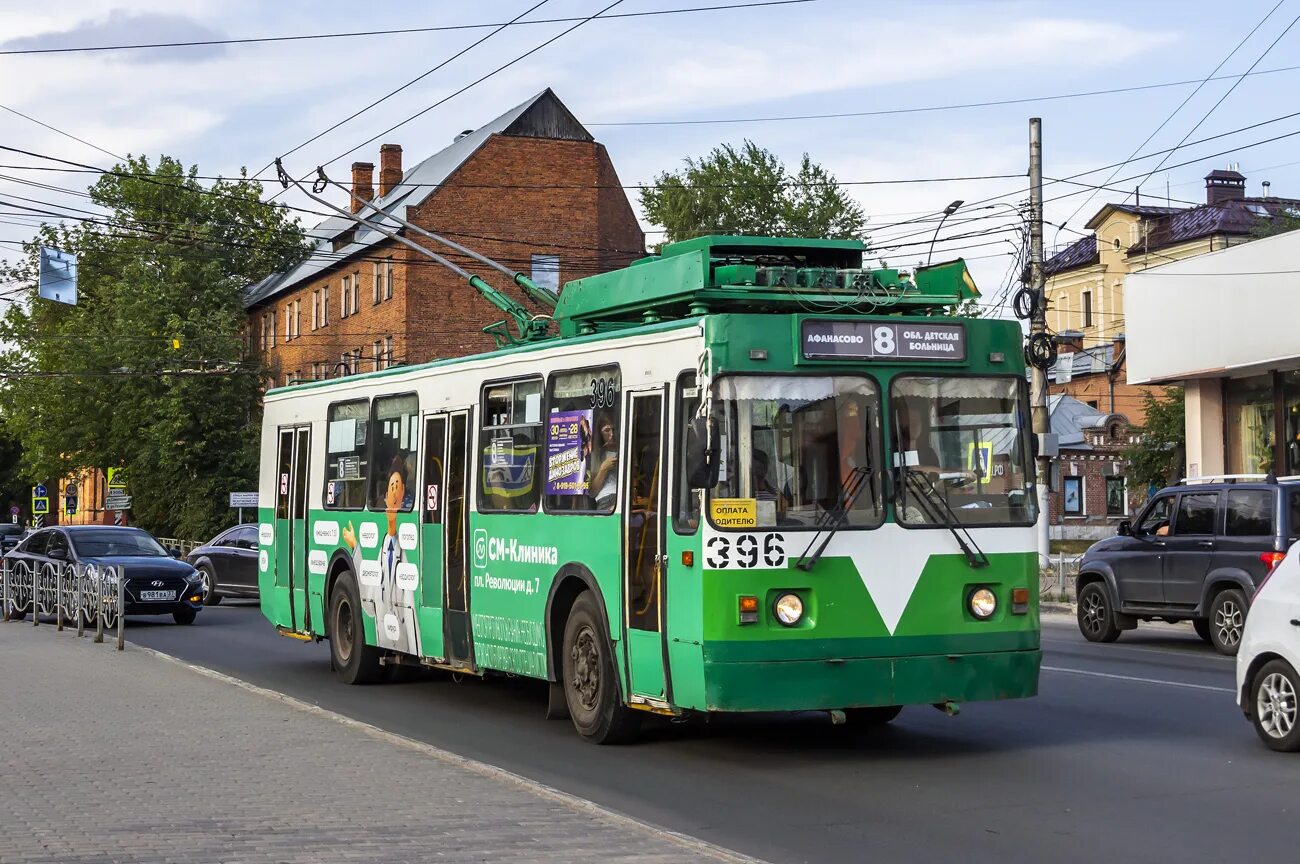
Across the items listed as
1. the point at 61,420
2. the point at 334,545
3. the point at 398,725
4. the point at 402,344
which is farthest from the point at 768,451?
the point at 61,420

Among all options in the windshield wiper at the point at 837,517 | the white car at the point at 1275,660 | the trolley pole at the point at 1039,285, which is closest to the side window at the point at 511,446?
the windshield wiper at the point at 837,517

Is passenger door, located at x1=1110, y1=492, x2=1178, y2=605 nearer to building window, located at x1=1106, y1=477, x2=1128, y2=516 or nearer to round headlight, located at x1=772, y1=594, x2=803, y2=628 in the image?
round headlight, located at x1=772, y1=594, x2=803, y2=628

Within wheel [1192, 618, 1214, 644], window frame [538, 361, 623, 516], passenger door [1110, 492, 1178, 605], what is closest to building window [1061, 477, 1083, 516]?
wheel [1192, 618, 1214, 644]

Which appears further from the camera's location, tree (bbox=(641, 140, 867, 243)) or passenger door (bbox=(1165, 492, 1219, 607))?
tree (bbox=(641, 140, 867, 243))

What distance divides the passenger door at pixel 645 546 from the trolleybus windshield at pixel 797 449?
0.71m

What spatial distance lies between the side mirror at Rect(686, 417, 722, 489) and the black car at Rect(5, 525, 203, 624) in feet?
56.8

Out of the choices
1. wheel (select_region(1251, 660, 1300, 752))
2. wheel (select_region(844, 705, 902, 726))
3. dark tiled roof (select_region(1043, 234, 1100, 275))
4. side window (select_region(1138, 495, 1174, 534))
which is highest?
dark tiled roof (select_region(1043, 234, 1100, 275))

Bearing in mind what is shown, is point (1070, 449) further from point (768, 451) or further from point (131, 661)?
point (768, 451)

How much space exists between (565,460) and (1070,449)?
6116cm

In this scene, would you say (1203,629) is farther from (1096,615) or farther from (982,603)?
(982,603)

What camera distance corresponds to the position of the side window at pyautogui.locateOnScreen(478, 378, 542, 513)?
13.1 m

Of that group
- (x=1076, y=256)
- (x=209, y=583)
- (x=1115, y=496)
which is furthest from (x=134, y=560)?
(x=1076, y=256)

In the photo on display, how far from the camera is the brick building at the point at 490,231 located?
62.0 metres

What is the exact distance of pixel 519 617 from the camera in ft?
42.9
